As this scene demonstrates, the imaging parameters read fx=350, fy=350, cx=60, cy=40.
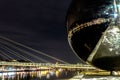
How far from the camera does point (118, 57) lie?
9.35m

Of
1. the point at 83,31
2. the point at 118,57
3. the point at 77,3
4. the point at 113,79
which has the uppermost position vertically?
the point at 77,3

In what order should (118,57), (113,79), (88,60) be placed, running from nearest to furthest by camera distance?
(113,79) → (118,57) → (88,60)

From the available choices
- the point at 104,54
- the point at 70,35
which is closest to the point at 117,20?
the point at 104,54

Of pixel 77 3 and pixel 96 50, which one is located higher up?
pixel 77 3

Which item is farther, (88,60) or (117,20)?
(88,60)

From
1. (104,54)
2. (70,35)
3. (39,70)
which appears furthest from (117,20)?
(39,70)

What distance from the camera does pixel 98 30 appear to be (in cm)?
923

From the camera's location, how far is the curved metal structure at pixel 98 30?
9.14 meters

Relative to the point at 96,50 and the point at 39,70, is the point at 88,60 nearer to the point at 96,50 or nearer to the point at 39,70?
the point at 96,50

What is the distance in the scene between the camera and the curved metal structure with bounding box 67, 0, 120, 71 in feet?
30.0

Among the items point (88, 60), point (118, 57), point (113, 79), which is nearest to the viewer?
point (113, 79)

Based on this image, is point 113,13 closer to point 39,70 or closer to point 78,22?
point 78,22

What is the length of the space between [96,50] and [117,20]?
1015 millimetres

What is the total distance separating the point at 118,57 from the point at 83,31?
1180 mm
